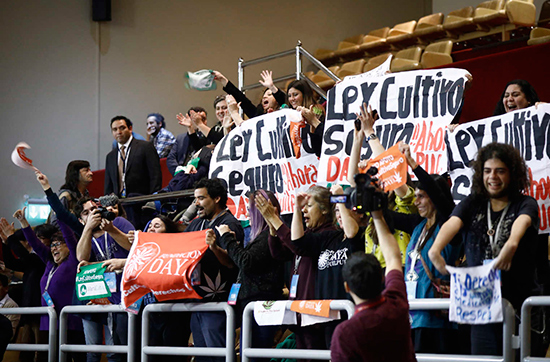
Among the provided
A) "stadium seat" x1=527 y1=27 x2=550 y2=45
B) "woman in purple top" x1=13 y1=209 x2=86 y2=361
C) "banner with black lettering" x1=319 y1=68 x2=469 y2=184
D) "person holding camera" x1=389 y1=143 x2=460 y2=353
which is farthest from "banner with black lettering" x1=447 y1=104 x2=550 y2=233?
"stadium seat" x1=527 y1=27 x2=550 y2=45

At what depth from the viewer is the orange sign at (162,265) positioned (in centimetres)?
477

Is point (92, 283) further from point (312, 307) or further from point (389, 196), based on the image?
point (389, 196)

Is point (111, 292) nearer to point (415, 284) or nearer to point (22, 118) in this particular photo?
point (415, 284)

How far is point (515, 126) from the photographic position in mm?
4477

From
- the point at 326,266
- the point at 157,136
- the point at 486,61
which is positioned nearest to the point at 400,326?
the point at 326,266

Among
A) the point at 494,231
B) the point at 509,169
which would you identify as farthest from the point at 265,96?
the point at 494,231

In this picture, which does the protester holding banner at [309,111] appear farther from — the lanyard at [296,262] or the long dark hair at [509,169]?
the long dark hair at [509,169]

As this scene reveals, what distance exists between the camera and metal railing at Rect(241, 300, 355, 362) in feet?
13.0

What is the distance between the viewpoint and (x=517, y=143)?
14.6 ft

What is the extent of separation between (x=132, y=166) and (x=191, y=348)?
3.35 metres

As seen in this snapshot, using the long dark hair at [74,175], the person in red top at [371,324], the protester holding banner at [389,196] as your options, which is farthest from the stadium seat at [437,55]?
the person in red top at [371,324]

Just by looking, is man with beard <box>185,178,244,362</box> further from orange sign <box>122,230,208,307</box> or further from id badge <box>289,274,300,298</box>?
id badge <box>289,274,300,298</box>

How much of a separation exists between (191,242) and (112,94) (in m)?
7.62

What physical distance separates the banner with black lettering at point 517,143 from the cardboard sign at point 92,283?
263cm
